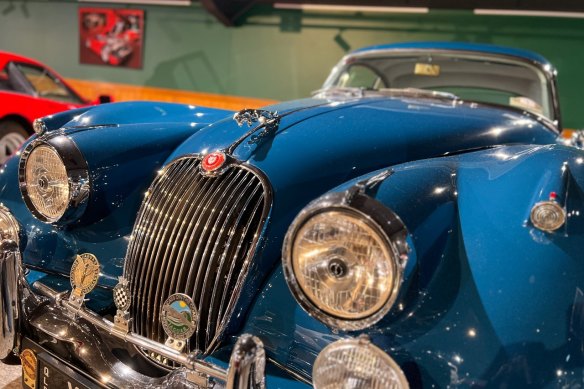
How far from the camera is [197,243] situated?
5.28 feet

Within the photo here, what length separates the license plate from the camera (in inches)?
61.4

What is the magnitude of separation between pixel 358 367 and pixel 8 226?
4.73 feet

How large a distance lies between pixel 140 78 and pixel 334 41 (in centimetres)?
359

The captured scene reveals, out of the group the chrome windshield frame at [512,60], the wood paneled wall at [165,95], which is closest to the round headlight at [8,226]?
the chrome windshield frame at [512,60]

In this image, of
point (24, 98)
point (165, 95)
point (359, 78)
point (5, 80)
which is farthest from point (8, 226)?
point (165, 95)

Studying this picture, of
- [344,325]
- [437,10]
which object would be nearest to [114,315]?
[344,325]

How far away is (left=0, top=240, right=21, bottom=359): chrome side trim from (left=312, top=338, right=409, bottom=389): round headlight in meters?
1.05

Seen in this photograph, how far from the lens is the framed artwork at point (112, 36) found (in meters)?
9.41

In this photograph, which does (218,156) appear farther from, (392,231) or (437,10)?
(437,10)

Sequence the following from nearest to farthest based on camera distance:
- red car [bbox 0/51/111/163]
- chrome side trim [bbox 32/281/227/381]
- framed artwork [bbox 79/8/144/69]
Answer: chrome side trim [bbox 32/281/227/381] < red car [bbox 0/51/111/163] < framed artwork [bbox 79/8/144/69]

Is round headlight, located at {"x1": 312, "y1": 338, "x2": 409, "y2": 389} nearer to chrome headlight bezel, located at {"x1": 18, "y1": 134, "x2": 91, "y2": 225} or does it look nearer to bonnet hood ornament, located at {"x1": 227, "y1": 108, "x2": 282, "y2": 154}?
bonnet hood ornament, located at {"x1": 227, "y1": 108, "x2": 282, "y2": 154}

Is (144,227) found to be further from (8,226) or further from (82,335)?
(8,226)

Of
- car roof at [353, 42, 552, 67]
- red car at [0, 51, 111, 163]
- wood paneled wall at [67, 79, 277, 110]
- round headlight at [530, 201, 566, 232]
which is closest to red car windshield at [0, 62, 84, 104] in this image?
red car at [0, 51, 111, 163]

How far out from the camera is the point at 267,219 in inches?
61.0
